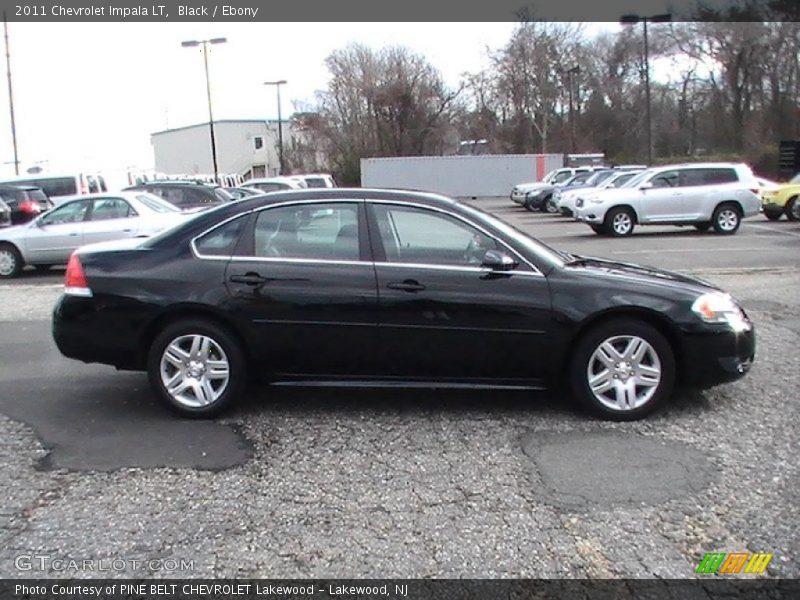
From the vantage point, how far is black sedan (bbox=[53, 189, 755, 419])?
193 inches

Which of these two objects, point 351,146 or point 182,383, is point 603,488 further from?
point 351,146

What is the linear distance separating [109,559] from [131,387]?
276 centimetres

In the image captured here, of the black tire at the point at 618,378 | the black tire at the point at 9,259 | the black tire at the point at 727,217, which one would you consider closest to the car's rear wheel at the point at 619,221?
the black tire at the point at 727,217

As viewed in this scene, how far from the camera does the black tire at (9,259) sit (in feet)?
44.7

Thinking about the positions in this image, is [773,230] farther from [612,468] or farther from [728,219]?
[612,468]

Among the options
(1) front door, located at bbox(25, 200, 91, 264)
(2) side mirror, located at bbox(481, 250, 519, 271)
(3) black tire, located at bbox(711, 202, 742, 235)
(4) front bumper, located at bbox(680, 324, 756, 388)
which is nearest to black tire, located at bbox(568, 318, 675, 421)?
(4) front bumper, located at bbox(680, 324, 756, 388)

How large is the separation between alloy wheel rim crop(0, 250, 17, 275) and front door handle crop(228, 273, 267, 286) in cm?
1048

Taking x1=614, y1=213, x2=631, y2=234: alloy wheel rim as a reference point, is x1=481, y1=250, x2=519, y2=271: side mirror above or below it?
above

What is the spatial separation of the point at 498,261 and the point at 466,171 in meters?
42.1

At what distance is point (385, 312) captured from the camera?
491 centimetres

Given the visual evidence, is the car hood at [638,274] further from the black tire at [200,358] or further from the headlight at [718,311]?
the black tire at [200,358]

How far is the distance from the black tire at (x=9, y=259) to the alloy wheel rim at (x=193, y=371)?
10219mm

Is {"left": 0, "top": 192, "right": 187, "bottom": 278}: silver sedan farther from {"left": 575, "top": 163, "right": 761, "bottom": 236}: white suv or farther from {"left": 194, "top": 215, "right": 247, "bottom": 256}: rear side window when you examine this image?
{"left": 575, "top": 163, "right": 761, "bottom": 236}: white suv
